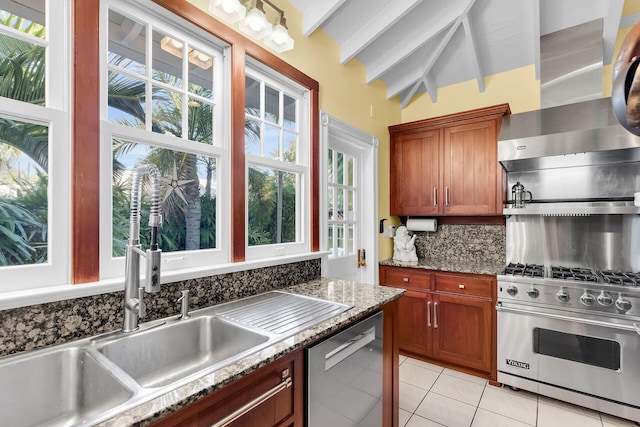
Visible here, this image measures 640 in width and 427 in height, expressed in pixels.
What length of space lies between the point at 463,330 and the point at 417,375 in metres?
0.57

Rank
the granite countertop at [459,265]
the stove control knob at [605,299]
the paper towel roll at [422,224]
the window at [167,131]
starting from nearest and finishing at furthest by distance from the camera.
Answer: the window at [167,131] → the stove control knob at [605,299] → the granite countertop at [459,265] → the paper towel roll at [422,224]

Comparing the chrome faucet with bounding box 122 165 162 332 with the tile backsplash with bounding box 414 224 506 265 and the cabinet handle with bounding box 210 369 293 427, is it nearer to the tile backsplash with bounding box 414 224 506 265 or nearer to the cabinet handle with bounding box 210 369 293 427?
the cabinet handle with bounding box 210 369 293 427

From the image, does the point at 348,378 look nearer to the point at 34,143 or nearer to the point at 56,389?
the point at 56,389

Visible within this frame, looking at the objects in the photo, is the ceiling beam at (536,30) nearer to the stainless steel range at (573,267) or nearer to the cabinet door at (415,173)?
the stainless steel range at (573,267)

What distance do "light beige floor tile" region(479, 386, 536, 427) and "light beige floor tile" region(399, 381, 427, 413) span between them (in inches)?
16.9

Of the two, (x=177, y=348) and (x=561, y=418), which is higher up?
(x=177, y=348)

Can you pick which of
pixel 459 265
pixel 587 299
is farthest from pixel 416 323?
pixel 587 299

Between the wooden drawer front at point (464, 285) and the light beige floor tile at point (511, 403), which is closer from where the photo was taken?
the light beige floor tile at point (511, 403)

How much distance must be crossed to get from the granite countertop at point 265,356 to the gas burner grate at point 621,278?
5.29 ft

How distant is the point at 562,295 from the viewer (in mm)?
2217

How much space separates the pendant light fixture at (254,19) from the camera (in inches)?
58.9

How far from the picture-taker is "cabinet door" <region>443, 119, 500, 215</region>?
110 inches

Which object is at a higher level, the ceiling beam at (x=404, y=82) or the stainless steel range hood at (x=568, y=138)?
the ceiling beam at (x=404, y=82)

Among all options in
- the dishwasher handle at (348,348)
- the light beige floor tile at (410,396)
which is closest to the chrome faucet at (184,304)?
the dishwasher handle at (348,348)
